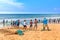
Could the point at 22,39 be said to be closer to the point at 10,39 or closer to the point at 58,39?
the point at 10,39

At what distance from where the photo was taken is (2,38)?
14.2m

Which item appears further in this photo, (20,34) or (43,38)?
(20,34)

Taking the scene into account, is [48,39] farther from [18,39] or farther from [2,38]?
[2,38]

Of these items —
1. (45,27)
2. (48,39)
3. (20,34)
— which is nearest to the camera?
(48,39)

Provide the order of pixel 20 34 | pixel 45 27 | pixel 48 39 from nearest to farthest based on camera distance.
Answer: pixel 48 39 → pixel 20 34 → pixel 45 27

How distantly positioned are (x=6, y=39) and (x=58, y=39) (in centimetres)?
374

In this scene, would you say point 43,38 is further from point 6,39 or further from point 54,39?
point 6,39

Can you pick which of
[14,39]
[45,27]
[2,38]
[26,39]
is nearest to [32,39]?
→ [26,39]

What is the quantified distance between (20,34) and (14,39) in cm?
206

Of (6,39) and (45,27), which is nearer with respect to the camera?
(6,39)

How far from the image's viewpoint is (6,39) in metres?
13.9

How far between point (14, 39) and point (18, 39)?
0.29 meters

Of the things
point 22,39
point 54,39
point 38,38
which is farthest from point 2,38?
point 54,39

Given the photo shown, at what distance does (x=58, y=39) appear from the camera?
13594mm
